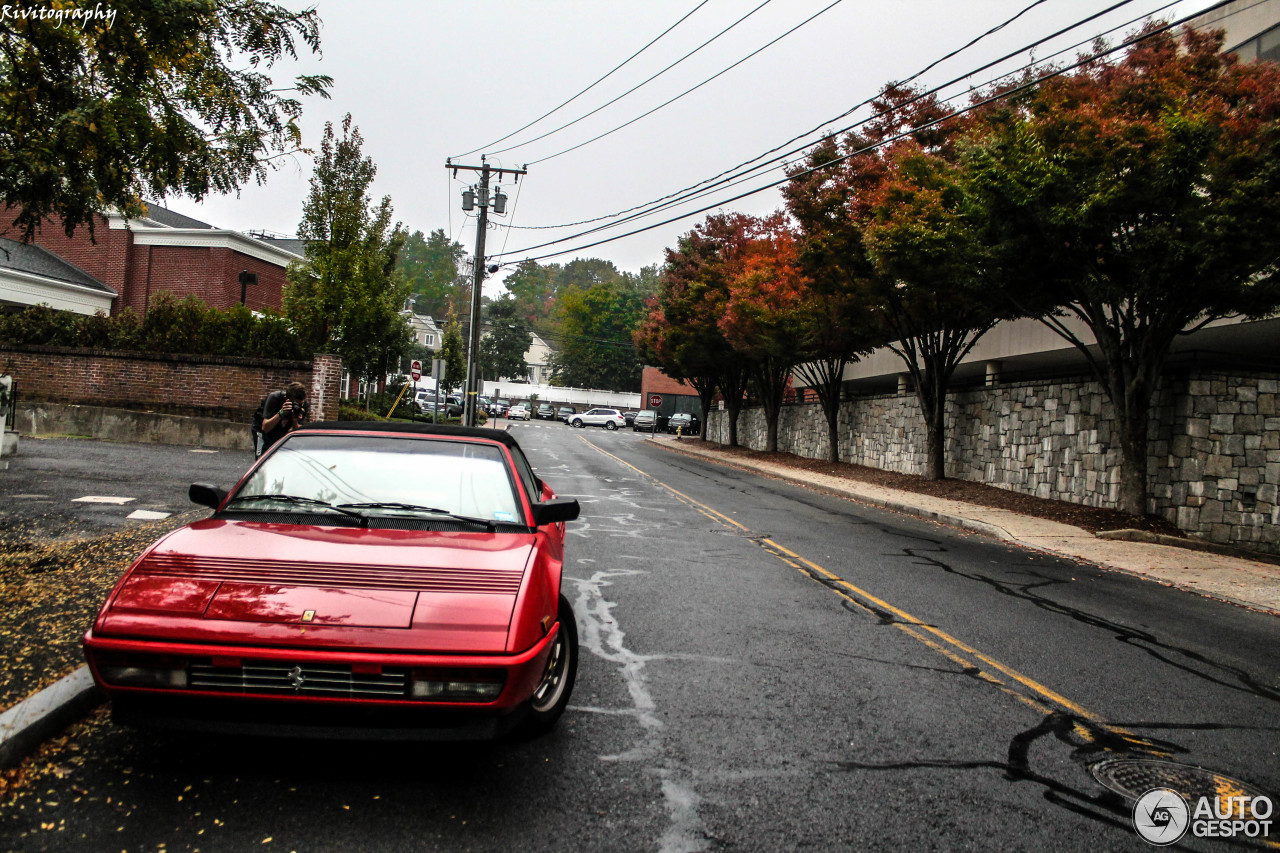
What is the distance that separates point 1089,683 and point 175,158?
7.55 meters

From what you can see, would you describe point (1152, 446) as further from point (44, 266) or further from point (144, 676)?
point (44, 266)

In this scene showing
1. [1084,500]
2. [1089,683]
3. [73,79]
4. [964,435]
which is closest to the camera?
[1089,683]

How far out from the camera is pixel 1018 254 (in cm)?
1284

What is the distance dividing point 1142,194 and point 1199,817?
33.8ft

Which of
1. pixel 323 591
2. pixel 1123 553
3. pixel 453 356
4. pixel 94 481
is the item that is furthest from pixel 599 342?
pixel 323 591

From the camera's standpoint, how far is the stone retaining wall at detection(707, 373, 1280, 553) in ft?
42.0

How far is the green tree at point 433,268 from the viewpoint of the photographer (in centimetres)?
11656

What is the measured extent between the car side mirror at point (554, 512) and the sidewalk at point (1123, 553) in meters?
7.86

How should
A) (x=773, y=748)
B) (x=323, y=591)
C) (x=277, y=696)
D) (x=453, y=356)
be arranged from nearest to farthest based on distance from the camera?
(x=277, y=696) → (x=323, y=591) → (x=773, y=748) → (x=453, y=356)

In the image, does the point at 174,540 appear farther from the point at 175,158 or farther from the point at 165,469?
the point at 165,469

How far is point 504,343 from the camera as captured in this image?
312ft

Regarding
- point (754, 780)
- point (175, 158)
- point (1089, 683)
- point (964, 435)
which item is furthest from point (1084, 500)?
point (175, 158)

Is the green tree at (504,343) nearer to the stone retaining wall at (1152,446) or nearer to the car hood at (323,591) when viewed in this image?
the stone retaining wall at (1152,446)

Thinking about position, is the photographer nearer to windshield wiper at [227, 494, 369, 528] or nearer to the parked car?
windshield wiper at [227, 494, 369, 528]
